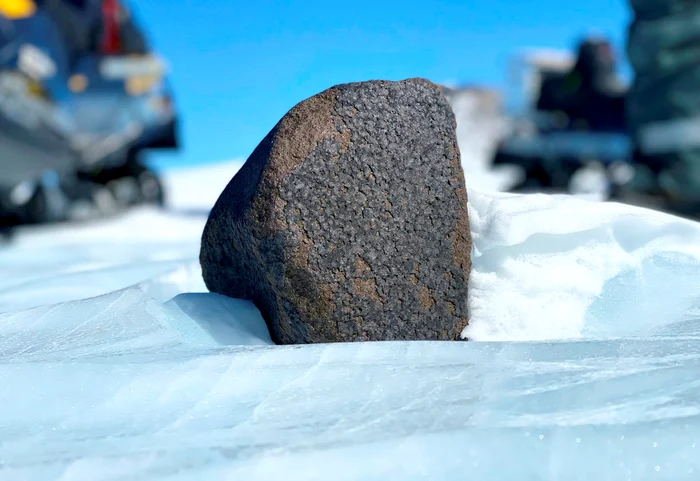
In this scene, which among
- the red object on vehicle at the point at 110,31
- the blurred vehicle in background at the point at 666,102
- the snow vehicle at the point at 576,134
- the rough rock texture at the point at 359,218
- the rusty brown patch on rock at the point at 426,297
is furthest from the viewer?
the red object on vehicle at the point at 110,31

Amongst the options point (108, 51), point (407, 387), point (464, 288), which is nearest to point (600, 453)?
point (407, 387)

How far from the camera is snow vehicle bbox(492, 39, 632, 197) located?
980 centimetres

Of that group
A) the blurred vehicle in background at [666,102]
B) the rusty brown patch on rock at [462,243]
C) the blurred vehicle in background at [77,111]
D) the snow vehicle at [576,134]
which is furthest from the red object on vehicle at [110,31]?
the rusty brown patch on rock at [462,243]

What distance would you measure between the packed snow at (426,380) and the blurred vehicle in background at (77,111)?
223 inches

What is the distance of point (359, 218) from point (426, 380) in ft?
1.53

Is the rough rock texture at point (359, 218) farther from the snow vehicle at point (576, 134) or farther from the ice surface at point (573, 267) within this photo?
the snow vehicle at point (576, 134)

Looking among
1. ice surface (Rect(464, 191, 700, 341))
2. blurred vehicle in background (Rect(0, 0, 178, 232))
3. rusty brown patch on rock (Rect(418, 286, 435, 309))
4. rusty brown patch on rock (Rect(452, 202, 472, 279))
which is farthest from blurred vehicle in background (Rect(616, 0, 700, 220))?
blurred vehicle in background (Rect(0, 0, 178, 232))

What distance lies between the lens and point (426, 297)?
145 cm

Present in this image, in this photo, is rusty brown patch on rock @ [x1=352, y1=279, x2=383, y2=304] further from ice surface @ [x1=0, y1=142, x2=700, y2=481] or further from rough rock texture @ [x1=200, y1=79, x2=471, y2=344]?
ice surface @ [x1=0, y1=142, x2=700, y2=481]

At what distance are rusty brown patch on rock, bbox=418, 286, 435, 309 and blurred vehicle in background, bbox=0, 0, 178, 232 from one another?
576 centimetres

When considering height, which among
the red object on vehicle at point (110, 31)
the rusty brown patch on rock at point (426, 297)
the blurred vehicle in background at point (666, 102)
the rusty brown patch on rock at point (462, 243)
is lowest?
the rusty brown patch on rock at point (426, 297)

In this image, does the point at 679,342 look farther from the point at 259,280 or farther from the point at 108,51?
the point at 108,51

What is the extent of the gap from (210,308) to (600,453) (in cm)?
Answer: 95

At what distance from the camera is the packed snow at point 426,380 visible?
81cm
